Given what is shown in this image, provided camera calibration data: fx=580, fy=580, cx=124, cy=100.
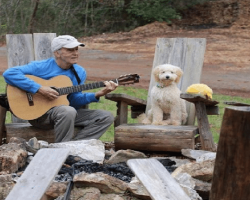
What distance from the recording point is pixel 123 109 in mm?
6414

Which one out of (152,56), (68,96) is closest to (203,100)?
(68,96)

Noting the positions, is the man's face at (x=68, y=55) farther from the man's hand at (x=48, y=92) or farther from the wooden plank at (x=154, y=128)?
the wooden plank at (x=154, y=128)

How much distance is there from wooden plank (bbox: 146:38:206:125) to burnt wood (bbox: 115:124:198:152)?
0.85 metres

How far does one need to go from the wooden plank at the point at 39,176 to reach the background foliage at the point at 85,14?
726 inches

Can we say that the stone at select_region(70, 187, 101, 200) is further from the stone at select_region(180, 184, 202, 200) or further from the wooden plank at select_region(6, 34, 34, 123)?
the wooden plank at select_region(6, 34, 34, 123)

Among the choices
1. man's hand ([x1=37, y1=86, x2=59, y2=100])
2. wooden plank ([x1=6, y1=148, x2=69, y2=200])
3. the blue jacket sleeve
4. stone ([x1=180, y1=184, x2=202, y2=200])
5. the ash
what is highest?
the blue jacket sleeve

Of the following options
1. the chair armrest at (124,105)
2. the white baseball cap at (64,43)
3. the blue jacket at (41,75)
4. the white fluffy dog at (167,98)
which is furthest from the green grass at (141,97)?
the white baseball cap at (64,43)

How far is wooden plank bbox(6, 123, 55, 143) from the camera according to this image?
6.14 meters

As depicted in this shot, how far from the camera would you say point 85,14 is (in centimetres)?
2258

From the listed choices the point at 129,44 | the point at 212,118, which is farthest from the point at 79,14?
the point at 212,118

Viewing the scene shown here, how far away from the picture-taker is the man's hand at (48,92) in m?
5.86

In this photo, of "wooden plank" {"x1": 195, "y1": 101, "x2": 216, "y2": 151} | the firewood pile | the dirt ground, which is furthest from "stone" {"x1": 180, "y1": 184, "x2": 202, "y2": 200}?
the dirt ground

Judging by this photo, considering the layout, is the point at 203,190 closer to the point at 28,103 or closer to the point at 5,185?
the point at 5,185

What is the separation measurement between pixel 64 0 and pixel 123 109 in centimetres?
1665
